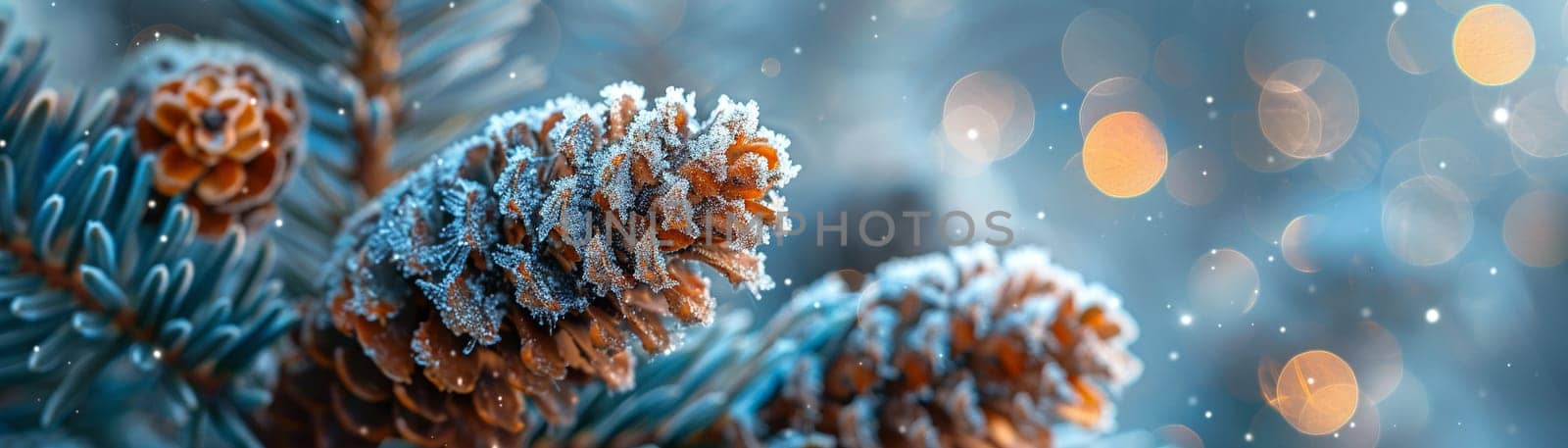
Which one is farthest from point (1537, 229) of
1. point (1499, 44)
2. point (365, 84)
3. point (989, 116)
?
point (365, 84)

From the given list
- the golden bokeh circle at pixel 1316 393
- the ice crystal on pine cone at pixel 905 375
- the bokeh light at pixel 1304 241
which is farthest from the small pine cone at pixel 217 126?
the golden bokeh circle at pixel 1316 393

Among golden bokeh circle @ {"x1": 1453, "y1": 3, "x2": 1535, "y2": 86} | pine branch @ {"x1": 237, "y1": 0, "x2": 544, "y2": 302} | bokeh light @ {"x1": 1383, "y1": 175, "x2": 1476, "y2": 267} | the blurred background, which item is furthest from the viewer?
golden bokeh circle @ {"x1": 1453, "y1": 3, "x2": 1535, "y2": 86}

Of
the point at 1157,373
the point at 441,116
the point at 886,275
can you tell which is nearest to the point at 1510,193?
the point at 1157,373

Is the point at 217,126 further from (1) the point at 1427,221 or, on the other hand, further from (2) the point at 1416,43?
(2) the point at 1416,43

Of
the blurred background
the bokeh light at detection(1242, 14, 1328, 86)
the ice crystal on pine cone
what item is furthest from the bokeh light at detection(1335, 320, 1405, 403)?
the ice crystal on pine cone

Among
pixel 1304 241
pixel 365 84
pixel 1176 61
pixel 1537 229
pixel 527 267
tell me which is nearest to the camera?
pixel 527 267

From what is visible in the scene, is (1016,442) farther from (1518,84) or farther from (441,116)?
(1518,84)

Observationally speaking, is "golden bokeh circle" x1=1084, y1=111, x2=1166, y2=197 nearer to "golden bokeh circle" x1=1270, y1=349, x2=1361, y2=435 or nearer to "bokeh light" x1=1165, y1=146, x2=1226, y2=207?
"bokeh light" x1=1165, y1=146, x2=1226, y2=207
